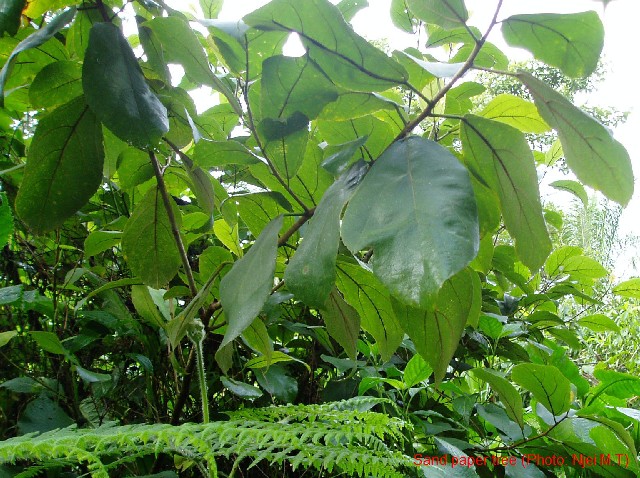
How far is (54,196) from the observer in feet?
1.84

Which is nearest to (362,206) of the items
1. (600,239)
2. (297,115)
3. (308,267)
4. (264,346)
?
(308,267)

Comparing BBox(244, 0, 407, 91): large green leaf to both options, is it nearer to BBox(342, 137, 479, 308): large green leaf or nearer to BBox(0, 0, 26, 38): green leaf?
BBox(342, 137, 479, 308): large green leaf

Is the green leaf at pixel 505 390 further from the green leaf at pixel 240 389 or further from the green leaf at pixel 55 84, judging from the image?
the green leaf at pixel 55 84

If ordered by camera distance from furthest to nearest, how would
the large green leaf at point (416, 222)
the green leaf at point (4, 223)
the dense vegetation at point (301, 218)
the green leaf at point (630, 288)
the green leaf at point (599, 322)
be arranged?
the green leaf at point (630, 288) → the green leaf at point (599, 322) → the green leaf at point (4, 223) → the dense vegetation at point (301, 218) → the large green leaf at point (416, 222)

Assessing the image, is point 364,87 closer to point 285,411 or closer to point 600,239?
point 285,411

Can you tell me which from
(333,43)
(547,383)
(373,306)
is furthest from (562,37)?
(547,383)

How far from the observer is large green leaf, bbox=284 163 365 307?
34cm

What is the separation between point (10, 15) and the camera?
1.53 ft

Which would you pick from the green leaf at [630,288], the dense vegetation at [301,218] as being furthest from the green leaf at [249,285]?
the green leaf at [630,288]

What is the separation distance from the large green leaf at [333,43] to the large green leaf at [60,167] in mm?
283

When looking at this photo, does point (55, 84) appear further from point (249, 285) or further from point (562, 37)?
point (562, 37)

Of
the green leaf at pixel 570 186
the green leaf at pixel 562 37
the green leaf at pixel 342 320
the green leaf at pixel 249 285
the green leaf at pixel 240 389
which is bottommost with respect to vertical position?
the green leaf at pixel 240 389

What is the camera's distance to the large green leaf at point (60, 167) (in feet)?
→ 1.82

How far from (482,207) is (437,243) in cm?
24
